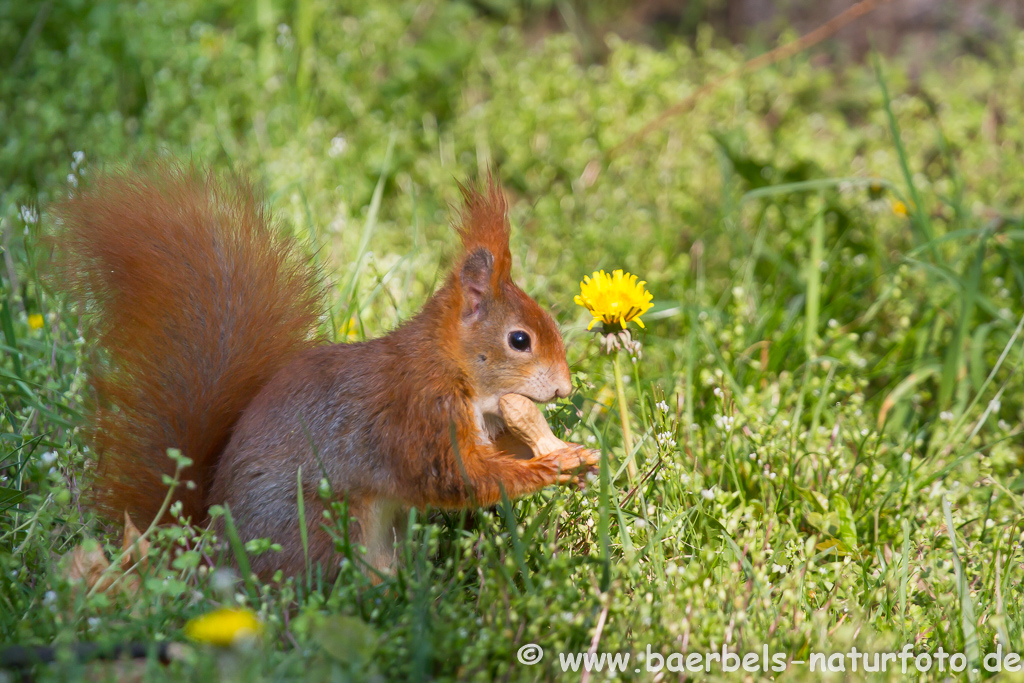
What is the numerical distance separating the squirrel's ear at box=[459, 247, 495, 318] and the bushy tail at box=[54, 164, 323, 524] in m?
0.39

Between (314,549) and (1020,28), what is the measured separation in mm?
4322

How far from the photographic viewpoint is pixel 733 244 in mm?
3428

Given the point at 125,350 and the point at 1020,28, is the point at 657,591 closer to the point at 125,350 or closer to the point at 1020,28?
the point at 125,350

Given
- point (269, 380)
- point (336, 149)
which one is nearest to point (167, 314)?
point (269, 380)

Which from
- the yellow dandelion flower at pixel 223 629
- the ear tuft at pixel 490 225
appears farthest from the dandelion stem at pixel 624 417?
the yellow dandelion flower at pixel 223 629

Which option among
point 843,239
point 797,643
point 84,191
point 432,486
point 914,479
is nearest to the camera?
point 797,643

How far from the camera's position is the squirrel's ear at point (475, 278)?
1.87 m

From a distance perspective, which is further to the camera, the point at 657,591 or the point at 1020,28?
the point at 1020,28

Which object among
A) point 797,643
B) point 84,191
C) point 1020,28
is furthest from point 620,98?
point 797,643

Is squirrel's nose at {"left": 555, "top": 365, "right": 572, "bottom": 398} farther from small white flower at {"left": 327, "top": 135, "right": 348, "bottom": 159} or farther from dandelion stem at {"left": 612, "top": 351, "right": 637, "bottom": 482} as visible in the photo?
small white flower at {"left": 327, "top": 135, "right": 348, "bottom": 159}

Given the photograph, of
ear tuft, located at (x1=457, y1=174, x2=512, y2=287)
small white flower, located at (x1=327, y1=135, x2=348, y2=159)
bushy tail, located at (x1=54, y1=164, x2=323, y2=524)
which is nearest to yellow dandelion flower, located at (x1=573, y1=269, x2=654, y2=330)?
ear tuft, located at (x1=457, y1=174, x2=512, y2=287)

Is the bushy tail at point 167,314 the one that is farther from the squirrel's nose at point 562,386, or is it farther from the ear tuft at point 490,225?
the squirrel's nose at point 562,386

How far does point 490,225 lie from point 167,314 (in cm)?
69

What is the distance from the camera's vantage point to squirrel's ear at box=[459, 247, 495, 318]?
6.15 ft
